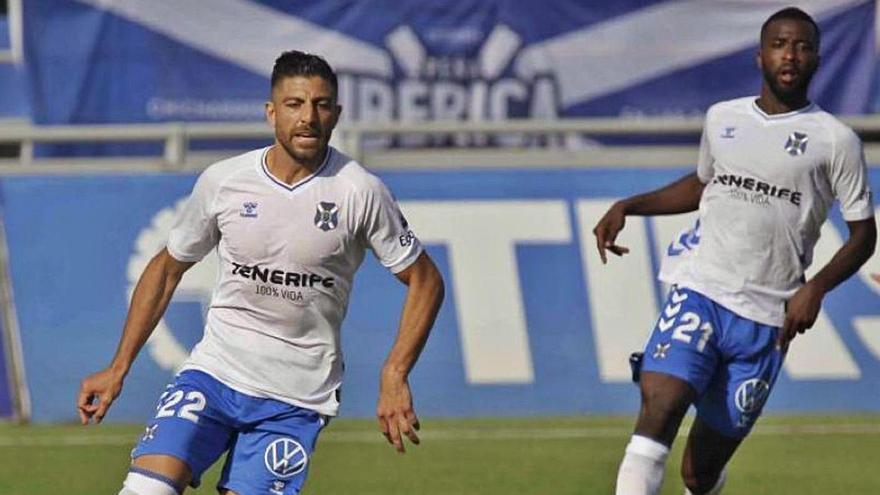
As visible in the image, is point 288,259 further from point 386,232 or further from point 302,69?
point 302,69

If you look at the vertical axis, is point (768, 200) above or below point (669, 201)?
above

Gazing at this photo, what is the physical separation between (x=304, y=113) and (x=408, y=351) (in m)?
0.89

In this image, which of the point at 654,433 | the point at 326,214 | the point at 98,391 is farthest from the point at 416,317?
the point at 654,433

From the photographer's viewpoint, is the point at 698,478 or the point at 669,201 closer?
the point at 698,478

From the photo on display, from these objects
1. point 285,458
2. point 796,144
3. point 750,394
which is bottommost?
point 750,394

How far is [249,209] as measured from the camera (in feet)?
26.5

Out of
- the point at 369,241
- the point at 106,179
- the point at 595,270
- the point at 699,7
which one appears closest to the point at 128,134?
the point at 106,179

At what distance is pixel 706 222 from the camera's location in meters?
9.64

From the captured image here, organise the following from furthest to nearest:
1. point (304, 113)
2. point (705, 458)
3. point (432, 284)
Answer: point (705, 458) < point (432, 284) < point (304, 113)

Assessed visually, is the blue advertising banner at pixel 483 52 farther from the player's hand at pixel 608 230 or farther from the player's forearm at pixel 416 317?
the player's forearm at pixel 416 317

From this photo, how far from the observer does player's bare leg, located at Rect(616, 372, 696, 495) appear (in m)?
9.00

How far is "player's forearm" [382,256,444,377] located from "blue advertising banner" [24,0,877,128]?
1098 centimetres

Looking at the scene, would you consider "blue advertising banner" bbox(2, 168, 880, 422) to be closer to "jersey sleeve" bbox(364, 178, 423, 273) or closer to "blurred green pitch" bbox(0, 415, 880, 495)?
"blurred green pitch" bbox(0, 415, 880, 495)

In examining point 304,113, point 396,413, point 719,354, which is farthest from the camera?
point 719,354
